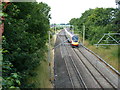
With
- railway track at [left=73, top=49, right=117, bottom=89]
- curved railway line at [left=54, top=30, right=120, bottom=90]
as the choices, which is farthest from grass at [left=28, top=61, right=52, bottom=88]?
railway track at [left=73, top=49, right=117, bottom=89]

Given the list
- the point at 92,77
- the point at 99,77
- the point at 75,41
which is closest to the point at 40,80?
the point at 92,77

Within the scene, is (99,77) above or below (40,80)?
below

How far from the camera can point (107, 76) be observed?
52.9 feet

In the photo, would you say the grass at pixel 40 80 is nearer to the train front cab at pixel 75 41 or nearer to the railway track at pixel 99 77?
the railway track at pixel 99 77

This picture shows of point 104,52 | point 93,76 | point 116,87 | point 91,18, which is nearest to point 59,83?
point 93,76

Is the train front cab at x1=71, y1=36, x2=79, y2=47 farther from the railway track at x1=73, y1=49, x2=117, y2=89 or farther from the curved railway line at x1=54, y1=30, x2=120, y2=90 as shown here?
the railway track at x1=73, y1=49, x2=117, y2=89

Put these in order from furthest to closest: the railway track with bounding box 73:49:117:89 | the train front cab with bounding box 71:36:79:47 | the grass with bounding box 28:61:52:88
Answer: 1. the train front cab with bounding box 71:36:79:47
2. the railway track with bounding box 73:49:117:89
3. the grass with bounding box 28:61:52:88

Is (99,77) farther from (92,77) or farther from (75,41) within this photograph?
(75,41)

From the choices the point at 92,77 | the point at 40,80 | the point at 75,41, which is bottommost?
the point at 92,77

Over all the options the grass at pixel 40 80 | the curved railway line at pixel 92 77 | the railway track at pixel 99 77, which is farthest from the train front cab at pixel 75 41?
the grass at pixel 40 80

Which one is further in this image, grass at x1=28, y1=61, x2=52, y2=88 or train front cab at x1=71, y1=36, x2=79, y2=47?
train front cab at x1=71, y1=36, x2=79, y2=47

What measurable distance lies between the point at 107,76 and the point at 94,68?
119 inches

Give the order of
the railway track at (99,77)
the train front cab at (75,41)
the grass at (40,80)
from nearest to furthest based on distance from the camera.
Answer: the grass at (40,80)
the railway track at (99,77)
the train front cab at (75,41)

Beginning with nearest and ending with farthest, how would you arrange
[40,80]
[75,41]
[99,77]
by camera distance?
1. [40,80]
2. [99,77]
3. [75,41]
